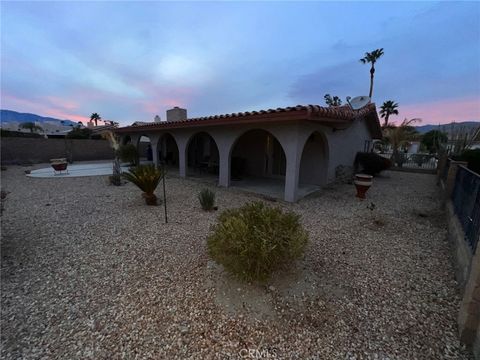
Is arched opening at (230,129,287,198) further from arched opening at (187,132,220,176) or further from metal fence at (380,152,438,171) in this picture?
metal fence at (380,152,438,171)

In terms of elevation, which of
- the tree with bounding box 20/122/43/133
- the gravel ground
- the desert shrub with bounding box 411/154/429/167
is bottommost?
the gravel ground

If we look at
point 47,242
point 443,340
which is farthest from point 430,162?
point 47,242

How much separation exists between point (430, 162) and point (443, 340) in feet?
71.2

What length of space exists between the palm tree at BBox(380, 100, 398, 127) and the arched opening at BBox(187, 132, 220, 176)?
32.6 m

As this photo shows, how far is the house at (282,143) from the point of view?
242 inches

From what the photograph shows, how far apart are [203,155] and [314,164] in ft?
25.9

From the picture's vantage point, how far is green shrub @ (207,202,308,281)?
2.37 m

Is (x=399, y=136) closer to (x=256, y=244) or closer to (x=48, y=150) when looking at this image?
(x=256, y=244)

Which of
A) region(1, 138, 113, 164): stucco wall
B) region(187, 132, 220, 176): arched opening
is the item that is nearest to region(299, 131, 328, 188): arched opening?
region(187, 132, 220, 176): arched opening

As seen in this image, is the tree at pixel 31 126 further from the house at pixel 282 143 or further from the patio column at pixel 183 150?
the patio column at pixel 183 150

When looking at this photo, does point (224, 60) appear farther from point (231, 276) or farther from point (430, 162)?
point (430, 162)

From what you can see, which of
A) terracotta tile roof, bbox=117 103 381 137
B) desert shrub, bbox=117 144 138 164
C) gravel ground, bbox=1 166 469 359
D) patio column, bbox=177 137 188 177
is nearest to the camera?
gravel ground, bbox=1 166 469 359

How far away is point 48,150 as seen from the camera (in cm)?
1519

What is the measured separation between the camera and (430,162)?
58.4ft
